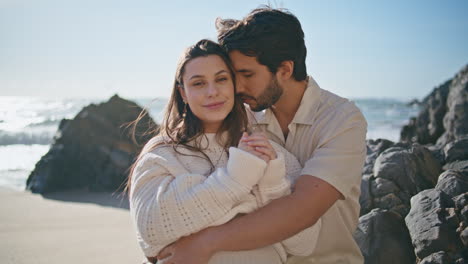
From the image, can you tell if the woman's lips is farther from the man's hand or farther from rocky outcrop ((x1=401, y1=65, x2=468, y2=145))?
rocky outcrop ((x1=401, y1=65, x2=468, y2=145))

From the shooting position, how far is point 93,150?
24.5 ft

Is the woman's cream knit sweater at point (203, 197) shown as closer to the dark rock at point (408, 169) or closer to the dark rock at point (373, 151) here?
the dark rock at point (408, 169)

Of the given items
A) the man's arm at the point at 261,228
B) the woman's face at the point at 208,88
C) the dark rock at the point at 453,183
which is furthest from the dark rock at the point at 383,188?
the woman's face at the point at 208,88

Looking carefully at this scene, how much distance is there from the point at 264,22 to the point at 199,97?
91 cm

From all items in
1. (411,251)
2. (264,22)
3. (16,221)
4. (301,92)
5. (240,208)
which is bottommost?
(16,221)

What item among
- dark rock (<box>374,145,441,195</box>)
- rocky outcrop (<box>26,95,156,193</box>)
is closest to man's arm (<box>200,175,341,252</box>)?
dark rock (<box>374,145,441,195</box>)

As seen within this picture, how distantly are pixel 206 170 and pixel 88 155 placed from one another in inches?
207

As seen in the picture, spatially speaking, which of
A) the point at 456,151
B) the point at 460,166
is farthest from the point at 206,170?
the point at 456,151

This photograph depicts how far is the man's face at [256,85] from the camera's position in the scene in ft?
10.8

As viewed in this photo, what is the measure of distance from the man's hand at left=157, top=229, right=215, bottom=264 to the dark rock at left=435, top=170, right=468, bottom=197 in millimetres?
2492

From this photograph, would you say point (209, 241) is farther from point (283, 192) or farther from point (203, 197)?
point (283, 192)

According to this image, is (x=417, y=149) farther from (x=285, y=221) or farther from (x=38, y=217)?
(x=38, y=217)

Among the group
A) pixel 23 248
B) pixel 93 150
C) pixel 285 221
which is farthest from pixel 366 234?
pixel 93 150

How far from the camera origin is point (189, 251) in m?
2.36
